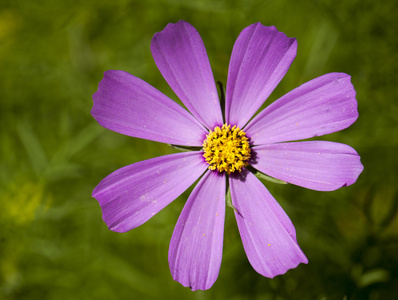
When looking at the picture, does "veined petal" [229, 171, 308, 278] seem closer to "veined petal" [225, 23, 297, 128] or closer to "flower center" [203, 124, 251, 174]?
"flower center" [203, 124, 251, 174]

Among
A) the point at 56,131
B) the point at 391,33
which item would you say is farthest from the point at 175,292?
the point at 391,33

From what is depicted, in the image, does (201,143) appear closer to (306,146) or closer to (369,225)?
(306,146)

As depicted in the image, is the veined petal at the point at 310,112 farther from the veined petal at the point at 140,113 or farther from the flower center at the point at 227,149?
the veined petal at the point at 140,113

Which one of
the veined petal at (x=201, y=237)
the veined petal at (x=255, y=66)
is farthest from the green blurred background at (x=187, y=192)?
the veined petal at (x=255, y=66)

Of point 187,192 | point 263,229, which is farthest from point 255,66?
point 187,192

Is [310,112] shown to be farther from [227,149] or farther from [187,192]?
[187,192]

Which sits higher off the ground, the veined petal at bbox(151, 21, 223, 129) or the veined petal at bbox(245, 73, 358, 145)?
the veined petal at bbox(151, 21, 223, 129)

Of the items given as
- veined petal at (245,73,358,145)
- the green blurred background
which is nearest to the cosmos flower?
veined petal at (245,73,358,145)
